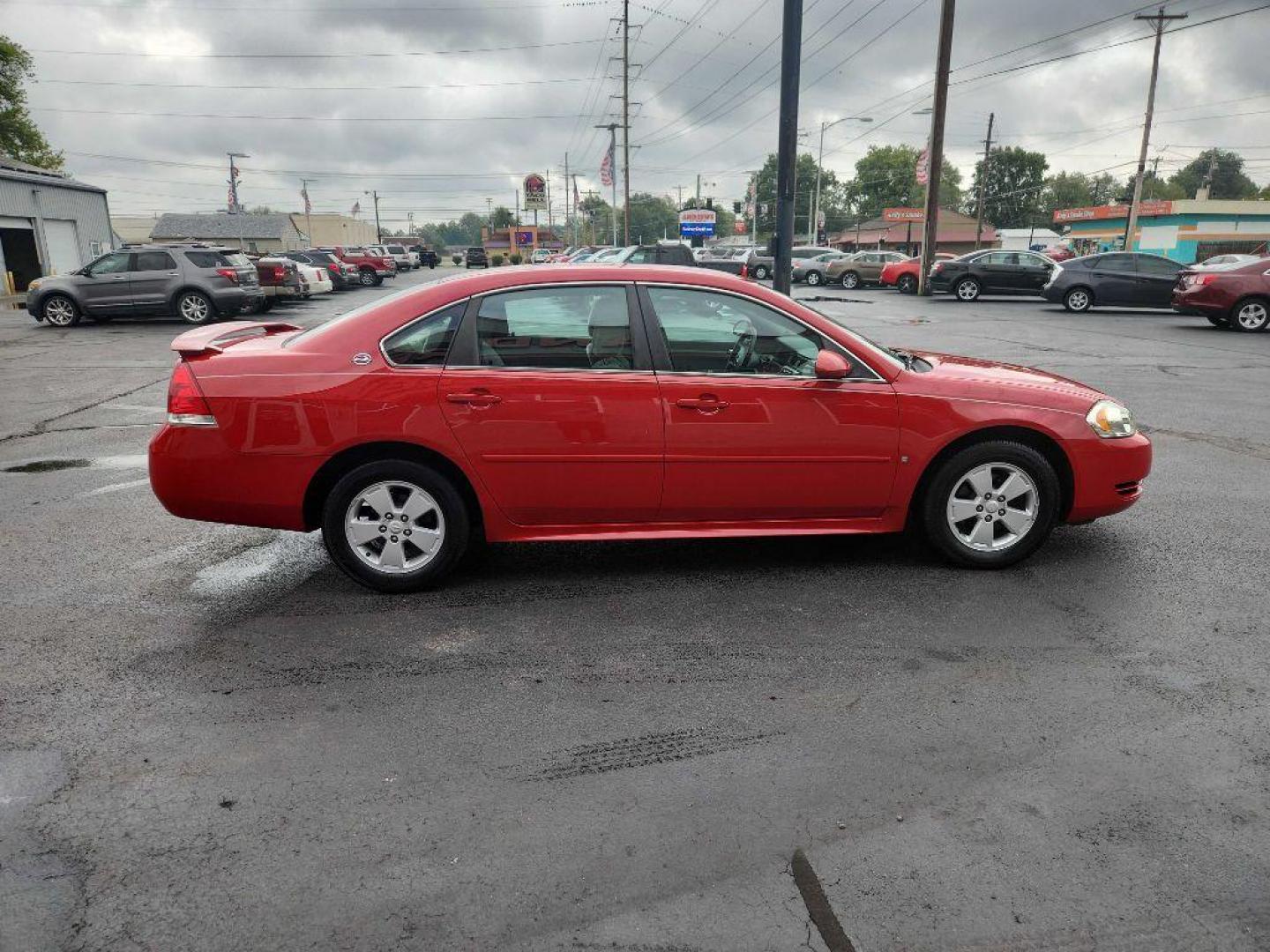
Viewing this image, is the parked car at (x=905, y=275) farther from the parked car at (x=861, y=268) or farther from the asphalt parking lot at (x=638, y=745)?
the asphalt parking lot at (x=638, y=745)

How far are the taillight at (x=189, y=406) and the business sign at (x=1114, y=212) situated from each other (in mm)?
60904

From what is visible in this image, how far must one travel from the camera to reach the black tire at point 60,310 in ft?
63.5

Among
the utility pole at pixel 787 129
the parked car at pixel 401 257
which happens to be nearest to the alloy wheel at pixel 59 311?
the utility pole at pixel 787 129

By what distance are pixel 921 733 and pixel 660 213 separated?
177664mm

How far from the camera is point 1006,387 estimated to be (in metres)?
4.73

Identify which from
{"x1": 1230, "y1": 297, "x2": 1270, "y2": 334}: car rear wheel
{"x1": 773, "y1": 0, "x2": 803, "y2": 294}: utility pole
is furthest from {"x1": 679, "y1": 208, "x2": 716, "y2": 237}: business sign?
{"x1": 773, "y1": 0, "x2": 803, "y2": 294}: utility pole

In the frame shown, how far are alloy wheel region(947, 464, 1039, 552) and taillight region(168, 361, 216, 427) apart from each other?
3747 millimetres

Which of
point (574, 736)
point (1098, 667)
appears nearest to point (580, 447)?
point (574, 736)

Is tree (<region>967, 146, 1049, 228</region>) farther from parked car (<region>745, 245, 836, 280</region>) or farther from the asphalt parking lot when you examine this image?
the asphalt parking lot

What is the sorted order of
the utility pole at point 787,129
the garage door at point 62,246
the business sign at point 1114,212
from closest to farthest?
the utility pole at point 787,129, the garage door at point 62,246, the business sign at point 1114,212

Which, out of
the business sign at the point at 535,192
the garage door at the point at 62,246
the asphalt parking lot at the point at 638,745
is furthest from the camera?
the business sign at the point at 535,192

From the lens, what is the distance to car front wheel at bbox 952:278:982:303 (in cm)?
2750

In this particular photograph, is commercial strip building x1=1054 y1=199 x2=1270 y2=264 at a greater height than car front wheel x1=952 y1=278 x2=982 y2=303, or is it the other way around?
commercial strip building x1=1054 y1=199 x2=1270 y2=264

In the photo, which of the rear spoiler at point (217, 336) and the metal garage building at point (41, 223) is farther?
the metal garage building at point (41, 223)
